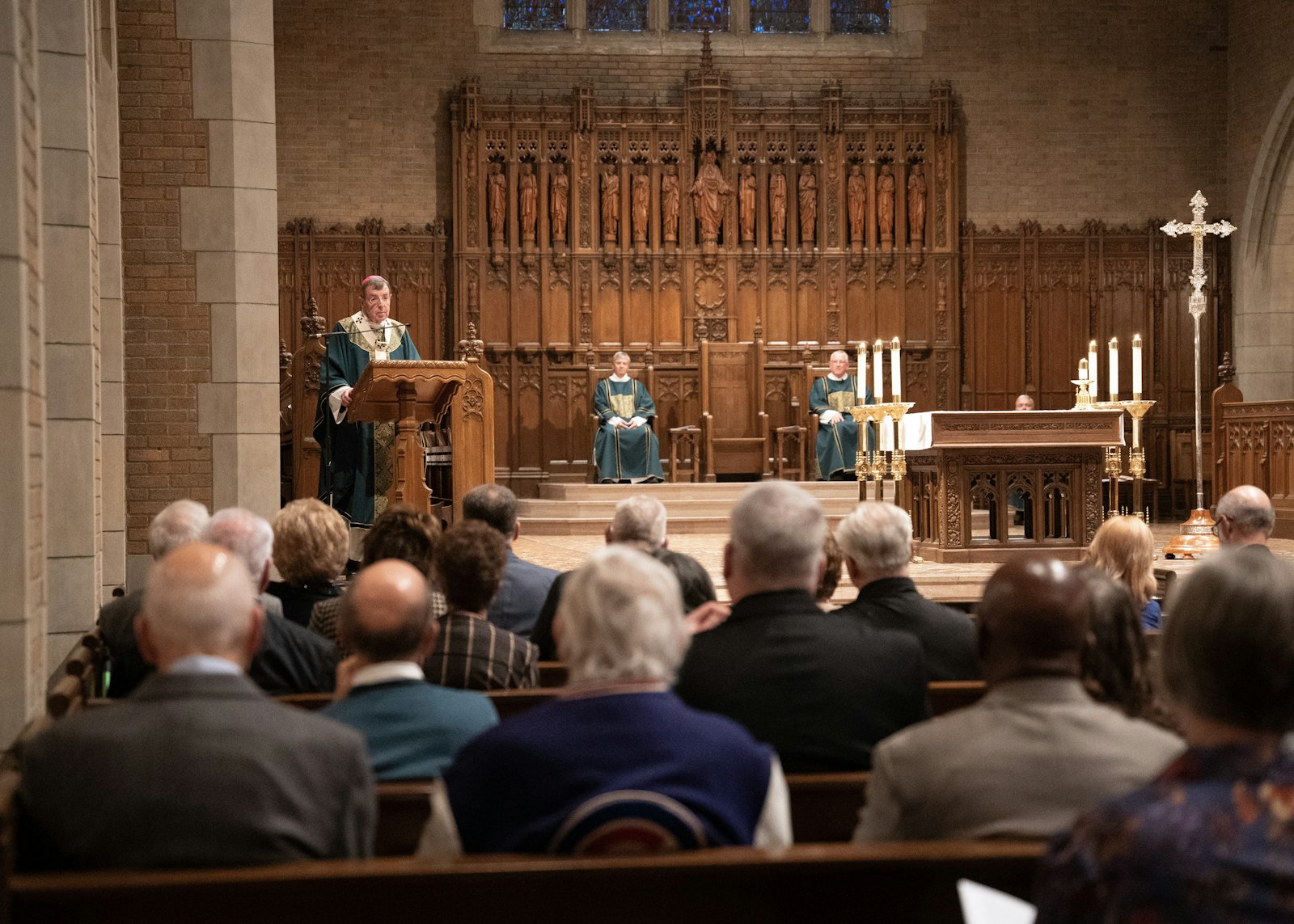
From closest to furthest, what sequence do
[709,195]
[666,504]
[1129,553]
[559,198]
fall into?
[1129,553]
[666,504]
[559,198]
[709,195]

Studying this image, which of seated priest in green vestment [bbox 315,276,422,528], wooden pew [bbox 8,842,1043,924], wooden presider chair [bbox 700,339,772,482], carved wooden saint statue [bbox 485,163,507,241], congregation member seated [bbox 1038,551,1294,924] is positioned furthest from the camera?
carved wooden saint statue [bbox 485,163,507,241]

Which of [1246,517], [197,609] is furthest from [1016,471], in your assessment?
[197,609]

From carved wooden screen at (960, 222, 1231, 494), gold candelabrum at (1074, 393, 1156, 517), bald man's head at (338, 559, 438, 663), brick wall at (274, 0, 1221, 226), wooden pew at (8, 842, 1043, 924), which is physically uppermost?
brick wall at (274, 0, 1221, 226)

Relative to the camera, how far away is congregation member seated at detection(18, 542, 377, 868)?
2.00m

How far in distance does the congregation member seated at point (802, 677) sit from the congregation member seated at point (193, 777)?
808mm

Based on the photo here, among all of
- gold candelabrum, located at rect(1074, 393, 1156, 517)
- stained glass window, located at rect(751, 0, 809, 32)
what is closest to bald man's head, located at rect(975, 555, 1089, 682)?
gold candelabrum, located at rect(1074, 393, 1156, 517)

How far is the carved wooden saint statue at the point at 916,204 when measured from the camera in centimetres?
1575

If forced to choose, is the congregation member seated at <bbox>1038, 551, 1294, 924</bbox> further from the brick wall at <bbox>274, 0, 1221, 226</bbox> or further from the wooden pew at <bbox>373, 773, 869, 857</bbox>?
the brick wall at <bbox>274, 0, 1221, 226</bbox>

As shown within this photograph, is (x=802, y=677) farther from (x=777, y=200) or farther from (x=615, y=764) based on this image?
(x=777, y=200)

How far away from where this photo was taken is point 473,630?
11.5 feet

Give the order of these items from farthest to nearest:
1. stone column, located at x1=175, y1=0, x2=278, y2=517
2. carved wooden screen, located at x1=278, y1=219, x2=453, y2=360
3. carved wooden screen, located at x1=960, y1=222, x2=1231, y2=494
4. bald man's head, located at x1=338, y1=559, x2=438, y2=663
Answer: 1. carved wooden screen, located at x1=960, y1=222, x2=1231, y2=494
2. carved wooden screen, located at x1=278, y1=219, x2=453, y2=360
3. stone column, located at x1=175, y1=0, x2=278, y2=517
4. bald man's head, located at x1=338, y1=559, x2=438, y2=663

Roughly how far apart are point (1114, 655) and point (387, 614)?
1.43 metres

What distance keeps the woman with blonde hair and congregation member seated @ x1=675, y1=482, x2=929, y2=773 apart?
62.4 inches

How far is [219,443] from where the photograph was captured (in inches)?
336
